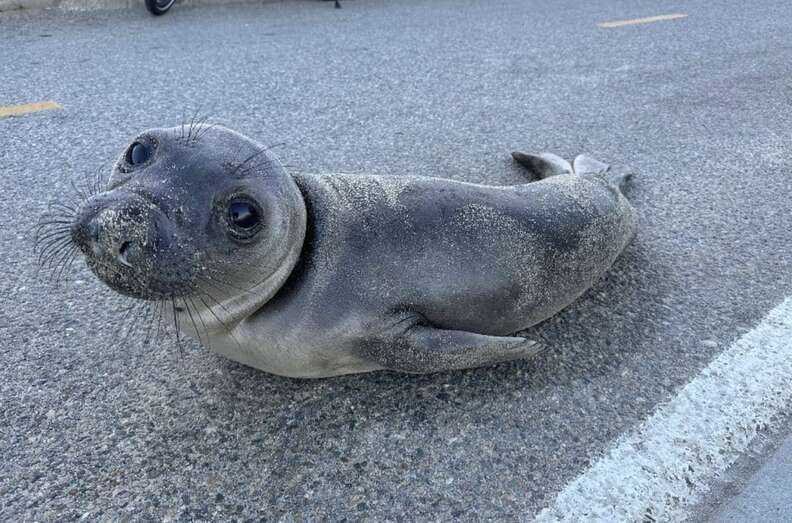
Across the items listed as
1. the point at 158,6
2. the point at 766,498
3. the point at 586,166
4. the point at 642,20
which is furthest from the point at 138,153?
the point at 642,20

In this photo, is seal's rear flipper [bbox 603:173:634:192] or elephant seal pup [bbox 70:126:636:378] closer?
elephant seal pup [bbox 70:126:636:378]

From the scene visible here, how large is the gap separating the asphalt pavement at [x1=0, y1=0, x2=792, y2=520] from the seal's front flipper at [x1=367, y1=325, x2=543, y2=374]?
16 centimetres

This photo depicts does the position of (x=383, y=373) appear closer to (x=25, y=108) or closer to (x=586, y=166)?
(x=586, y=166)

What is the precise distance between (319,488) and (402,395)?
435 millimetres

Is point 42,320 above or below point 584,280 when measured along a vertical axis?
below

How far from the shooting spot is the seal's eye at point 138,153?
6.19ft

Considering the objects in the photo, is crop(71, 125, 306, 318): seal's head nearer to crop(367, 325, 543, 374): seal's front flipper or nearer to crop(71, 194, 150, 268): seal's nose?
crop(71, 194, 150, 268): seal's nose

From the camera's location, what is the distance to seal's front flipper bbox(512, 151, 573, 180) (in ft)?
11.2

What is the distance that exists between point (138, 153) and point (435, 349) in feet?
3.30

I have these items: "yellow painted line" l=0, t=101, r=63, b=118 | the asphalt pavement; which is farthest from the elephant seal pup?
"yellow painted line" l=0, t=101, r=63, b=118

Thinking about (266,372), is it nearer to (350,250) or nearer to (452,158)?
(350,250)

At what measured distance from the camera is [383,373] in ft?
7.52

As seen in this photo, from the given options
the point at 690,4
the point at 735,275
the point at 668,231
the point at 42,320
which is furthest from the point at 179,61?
the point at 690,4

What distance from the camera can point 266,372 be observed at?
228 cm
